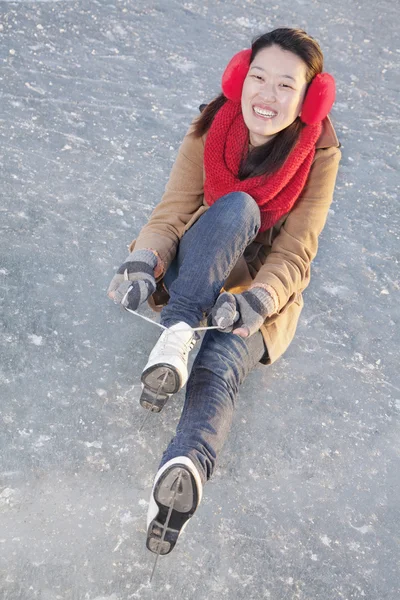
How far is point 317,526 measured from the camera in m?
1.70

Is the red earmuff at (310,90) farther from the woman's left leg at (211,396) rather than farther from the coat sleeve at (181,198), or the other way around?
the woman's left leg at (211,396)

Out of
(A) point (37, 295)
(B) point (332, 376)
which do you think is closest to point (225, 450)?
(B) point (332, 376)

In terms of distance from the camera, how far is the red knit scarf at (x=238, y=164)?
5.96 feet

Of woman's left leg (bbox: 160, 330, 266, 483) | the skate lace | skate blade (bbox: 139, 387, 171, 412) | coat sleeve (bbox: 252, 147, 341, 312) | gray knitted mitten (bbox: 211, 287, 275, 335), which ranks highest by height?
coat sleeve (bbox: 252, 147, 341, 312)

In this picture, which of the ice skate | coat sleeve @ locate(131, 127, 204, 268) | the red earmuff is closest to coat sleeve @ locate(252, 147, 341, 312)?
the red earmuff

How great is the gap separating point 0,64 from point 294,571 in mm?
2548

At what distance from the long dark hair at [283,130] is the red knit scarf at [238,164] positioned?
0.02 m

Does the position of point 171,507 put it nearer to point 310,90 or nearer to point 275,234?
point 275,234

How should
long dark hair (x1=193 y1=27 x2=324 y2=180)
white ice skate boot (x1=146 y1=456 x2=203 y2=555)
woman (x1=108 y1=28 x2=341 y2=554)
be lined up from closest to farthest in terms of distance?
1. white ice skate boot (x1=146 y1=456 x2=203 y2=555)
2. woman (x1=108 y1=28 x2=341 y2=554)
3. long dark hair (x1=193 y1=27 x2=324 y2=180)

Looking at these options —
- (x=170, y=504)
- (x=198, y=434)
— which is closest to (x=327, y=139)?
(x=198, y=434)

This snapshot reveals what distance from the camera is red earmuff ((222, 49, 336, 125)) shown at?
1.76 m

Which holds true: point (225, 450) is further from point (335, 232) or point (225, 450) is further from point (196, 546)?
point (335, 232)

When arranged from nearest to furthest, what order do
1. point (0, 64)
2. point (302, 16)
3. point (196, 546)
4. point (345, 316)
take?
point (196, 546) → point (345, 316) → point (0, 64) → point (302, 16)

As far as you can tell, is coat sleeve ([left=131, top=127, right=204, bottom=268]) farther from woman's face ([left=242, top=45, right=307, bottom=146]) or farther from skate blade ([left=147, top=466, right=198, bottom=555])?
skate blade ([left=147, top=466, right=198, bottom=555])
